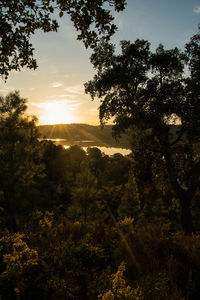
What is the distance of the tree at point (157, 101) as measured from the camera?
1180cm

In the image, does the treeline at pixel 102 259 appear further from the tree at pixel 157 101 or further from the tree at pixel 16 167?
the tree at pixel 16 167

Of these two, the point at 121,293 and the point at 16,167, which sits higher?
the point at 121,293

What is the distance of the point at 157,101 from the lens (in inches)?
460

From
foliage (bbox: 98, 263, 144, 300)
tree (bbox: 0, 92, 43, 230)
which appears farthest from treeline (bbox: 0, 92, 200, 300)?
tree (bbox: 0, 92, 43, 230)

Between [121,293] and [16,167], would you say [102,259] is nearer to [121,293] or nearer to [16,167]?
[121,293]

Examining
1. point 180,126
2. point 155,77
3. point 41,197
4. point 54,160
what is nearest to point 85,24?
point 155,77

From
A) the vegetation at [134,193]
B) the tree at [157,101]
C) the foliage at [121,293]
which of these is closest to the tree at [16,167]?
the vegetation at [134,193]

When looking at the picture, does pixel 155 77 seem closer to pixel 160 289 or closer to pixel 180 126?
pixel 180 126

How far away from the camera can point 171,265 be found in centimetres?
544

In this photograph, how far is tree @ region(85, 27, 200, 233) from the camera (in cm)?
1180

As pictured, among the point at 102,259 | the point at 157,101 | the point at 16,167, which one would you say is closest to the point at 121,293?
the point at 102,259

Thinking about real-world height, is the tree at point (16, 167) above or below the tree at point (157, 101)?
below

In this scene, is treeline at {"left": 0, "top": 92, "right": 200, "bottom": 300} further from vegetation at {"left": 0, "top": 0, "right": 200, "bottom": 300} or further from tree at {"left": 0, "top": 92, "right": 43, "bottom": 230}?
tree at {"left": 0, "top": 92, "right": 43, "bottom": 230}

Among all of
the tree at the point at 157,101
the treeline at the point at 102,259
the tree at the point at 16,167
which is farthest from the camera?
the tree at the point at 16,167
